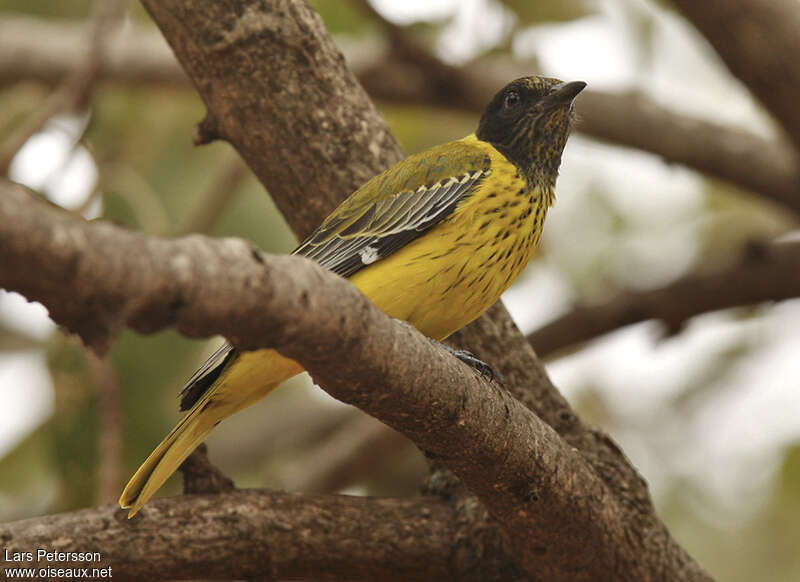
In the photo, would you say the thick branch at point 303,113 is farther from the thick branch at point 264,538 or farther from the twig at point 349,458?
the twig at point 349,458

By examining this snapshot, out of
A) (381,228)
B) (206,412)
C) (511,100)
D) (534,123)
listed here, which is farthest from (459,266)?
(511,100)

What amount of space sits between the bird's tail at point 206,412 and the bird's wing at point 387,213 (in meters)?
0.04

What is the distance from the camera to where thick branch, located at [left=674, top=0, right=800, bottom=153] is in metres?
3.92

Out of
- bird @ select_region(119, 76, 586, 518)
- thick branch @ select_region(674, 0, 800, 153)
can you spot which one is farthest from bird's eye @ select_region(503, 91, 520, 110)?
thick branch @ select_region(674, 0, 800, 153)

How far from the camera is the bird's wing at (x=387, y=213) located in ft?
10.3

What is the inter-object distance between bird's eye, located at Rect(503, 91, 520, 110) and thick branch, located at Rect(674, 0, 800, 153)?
715mm

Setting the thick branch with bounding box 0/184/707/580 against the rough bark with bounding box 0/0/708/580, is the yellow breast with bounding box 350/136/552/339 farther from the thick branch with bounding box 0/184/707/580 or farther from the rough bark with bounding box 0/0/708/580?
the thick branch with bounding box 0/184/707/580

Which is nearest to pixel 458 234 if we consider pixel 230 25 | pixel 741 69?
pixel 230 25

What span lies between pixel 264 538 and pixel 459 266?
94cm

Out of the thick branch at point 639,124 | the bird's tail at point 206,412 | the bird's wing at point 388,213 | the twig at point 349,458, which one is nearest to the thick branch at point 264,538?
the bird's tail at point 206,412

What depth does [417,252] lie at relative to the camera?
10.2 ft

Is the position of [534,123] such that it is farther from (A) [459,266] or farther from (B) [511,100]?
(A) [459,266]

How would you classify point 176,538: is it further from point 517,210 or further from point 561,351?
point 561,351

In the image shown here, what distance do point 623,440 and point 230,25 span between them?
4457 millimetres
